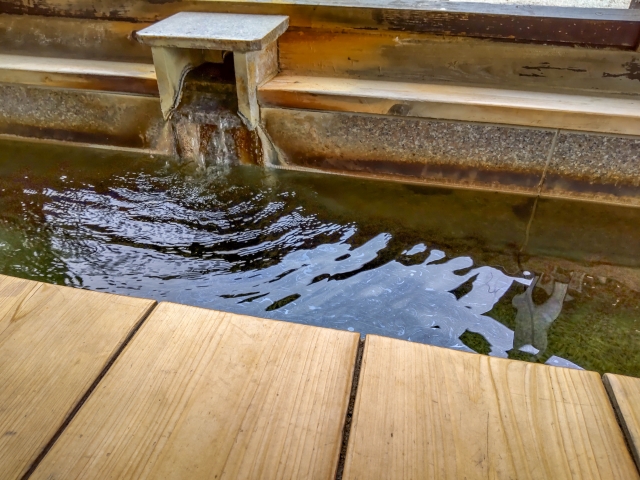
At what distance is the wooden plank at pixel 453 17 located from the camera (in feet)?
10.2

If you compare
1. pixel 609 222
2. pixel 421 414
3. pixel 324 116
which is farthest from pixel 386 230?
pixel 421 414

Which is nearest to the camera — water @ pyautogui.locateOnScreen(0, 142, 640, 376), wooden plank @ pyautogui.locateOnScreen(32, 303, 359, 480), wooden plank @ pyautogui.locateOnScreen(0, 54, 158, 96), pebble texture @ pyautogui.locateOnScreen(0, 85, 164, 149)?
wooden plank @ pyautogui.locateOnScreen(32, 303, 359, 480)

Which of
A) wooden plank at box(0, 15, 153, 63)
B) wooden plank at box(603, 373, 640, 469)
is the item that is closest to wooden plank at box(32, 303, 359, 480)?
wooden plank at box(603, 373, 640, 469)

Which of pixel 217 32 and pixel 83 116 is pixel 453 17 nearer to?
pixel 217 32

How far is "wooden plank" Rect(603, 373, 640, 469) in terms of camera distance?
0.86 meters

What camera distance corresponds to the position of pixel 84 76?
3465 millimetres

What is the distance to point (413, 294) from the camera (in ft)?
7.75

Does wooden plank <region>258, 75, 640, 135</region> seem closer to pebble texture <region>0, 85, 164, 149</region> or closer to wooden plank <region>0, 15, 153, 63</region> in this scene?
pebble texture <region>0, 85, 164, 149</region>

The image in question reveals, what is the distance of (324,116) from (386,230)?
3.19 feet

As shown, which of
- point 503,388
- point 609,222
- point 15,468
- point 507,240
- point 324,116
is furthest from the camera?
point 324,116

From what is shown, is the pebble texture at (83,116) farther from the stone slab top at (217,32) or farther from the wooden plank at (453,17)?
the wooden plank at (453,17)

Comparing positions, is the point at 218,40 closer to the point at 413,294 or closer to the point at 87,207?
the point at 87,207

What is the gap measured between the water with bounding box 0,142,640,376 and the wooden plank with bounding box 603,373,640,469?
1.13 meters

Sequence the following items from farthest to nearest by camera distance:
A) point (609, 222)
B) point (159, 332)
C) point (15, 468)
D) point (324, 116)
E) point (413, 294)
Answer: point (324, 116)
point (609, 222)
point (413, 294)
point (159, 332)
point (15, 468)
